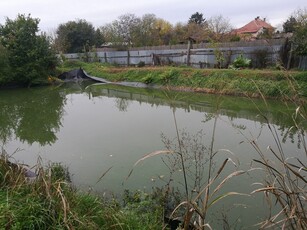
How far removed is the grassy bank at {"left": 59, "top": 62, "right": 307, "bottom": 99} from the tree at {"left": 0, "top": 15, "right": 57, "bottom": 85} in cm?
263

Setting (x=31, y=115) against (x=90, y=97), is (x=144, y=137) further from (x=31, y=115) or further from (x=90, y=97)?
(x=90, y=97)

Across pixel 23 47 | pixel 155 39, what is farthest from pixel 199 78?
pixel 155 39

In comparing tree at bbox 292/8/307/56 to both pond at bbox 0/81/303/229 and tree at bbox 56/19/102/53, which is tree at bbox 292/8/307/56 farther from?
tree at bbox 56/19/102/53

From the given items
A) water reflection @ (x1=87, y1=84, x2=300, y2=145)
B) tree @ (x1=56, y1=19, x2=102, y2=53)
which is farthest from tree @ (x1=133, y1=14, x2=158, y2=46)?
water reflection @ (x1=87, y1=84, x2=300, y2=145)

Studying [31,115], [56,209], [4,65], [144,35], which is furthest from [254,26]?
[56,209]

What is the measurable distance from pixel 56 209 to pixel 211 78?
35.4 ft

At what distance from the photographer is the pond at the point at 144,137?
12.2ft

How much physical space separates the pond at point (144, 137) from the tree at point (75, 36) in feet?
Result: 43.6

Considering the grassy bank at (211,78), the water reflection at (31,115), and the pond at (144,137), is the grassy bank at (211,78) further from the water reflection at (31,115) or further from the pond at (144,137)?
the water reflection at (31,115)

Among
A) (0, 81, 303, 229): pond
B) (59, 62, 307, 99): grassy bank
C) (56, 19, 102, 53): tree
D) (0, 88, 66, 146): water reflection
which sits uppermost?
(56, 19, 102, 53): tree

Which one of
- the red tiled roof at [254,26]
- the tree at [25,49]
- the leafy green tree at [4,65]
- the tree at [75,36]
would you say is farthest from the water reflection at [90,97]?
the red tiled roof at [254,26]

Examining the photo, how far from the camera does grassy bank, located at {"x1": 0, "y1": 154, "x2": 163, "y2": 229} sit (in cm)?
213

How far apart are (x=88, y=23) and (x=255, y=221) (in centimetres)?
2561

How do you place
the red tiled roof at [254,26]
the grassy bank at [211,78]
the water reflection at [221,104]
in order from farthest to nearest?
the red tiled roof at [254,26]
the grassy bank at [211,78]
the water reflection at [221,104]
